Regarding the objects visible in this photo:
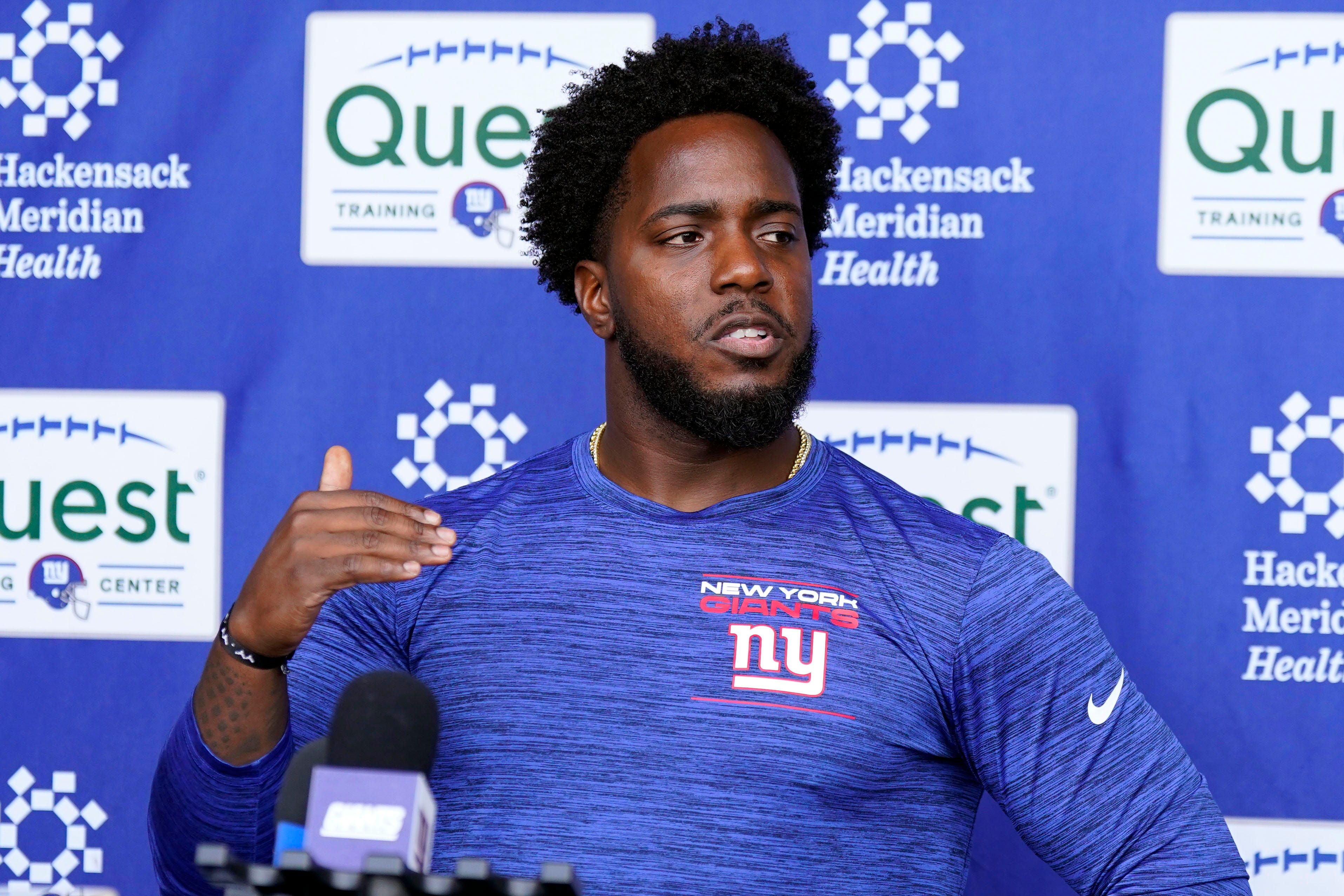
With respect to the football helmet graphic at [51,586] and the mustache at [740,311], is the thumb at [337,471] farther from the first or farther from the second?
the football helmet graphic at [51,586]

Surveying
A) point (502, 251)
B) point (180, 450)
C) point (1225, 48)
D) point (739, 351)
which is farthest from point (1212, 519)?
point (180, 450)

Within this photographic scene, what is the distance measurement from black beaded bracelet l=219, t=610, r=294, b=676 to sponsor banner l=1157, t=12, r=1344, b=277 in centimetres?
133

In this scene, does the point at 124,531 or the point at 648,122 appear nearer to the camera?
the point at 648,122

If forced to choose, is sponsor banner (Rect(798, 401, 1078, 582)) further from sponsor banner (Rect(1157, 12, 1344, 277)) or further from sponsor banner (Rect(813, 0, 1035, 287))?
sponsor banner (Rect(1157, 12, 1344, 277))

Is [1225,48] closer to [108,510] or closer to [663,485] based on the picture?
[663,485]

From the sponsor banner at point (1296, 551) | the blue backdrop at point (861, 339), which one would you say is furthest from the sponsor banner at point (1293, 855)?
the sponsor banner at point (1296, 551)

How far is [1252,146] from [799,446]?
2.99 feet

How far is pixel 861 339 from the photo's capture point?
75.7 inches

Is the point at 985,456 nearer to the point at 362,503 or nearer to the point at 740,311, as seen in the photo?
the point at 740,311

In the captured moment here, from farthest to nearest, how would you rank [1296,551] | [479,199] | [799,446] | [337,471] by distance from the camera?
[479,199]
[1296,551]
[799,446]
[337,471]

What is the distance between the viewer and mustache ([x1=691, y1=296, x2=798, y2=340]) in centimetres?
130

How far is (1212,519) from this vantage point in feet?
6.09

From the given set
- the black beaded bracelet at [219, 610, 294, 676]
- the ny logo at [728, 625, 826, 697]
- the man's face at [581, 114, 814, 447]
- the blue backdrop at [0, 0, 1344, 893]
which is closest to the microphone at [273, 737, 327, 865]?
the black beaded bracelet at [219, 610, 294, 676]

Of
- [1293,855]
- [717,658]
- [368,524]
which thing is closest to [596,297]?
[717,658]
